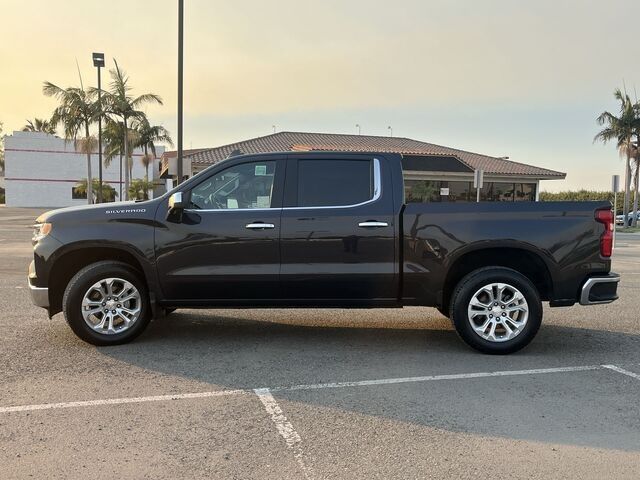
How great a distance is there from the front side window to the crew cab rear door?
0.26m

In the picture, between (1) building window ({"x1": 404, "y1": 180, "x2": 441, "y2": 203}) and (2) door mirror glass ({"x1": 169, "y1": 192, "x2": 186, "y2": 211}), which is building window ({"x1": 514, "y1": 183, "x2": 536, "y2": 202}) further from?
(2) door mirror glass ({"x1": 169, "y1": 192, "x2": 186, "y2": 211})

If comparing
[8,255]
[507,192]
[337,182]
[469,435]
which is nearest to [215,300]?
[337,182]

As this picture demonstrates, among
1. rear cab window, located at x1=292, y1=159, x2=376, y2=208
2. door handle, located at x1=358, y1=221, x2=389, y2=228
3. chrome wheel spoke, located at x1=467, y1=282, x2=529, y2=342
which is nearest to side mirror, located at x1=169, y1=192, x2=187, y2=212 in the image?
rear cab window, located at x1=292, y1=159, x2=376, y2=208

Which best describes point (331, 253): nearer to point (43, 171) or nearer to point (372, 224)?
point (372, 224)

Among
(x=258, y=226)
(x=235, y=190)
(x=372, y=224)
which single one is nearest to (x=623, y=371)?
(x=372, y=224)

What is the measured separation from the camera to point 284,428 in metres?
3.66

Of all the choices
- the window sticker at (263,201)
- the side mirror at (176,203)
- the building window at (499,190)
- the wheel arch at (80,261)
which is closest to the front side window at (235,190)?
the window sticker at (263,201)

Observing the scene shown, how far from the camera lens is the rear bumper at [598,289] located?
17.6ft

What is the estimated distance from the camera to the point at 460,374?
4812 millimetres

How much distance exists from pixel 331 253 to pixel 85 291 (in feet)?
8.06

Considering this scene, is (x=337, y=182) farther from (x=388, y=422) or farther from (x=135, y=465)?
(x=135, y=465)

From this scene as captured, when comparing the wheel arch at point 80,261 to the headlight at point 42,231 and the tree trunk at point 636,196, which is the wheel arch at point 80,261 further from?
the tree trunk at point 636,196

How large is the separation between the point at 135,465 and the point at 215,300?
96.1 inches

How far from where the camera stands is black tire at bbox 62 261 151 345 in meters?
5.42
